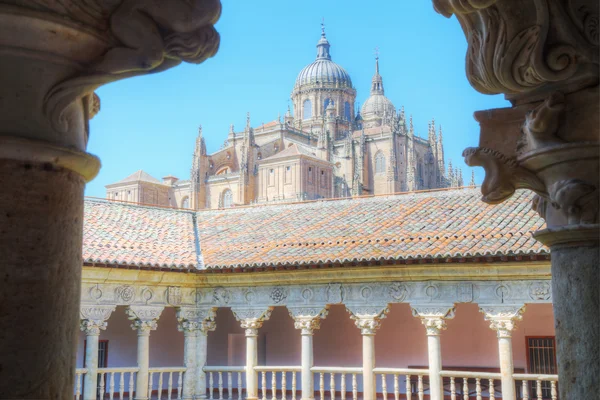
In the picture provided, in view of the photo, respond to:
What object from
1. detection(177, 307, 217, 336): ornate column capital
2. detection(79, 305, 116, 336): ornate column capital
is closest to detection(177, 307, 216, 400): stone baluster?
detection(177, 307, 217, 336): ornate column capital

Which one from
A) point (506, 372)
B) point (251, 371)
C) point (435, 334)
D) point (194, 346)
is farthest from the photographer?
point (194, 346)

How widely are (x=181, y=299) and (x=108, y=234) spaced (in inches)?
79.8

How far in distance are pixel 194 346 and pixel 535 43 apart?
12319 millimetres

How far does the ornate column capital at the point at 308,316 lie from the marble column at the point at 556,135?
1035cm

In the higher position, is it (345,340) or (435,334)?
(435,334)

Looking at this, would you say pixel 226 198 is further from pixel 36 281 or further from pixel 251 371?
pixel 36 281

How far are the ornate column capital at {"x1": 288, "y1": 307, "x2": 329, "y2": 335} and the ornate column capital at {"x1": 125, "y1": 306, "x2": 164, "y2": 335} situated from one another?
2684 millimetres

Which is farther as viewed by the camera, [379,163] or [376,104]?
[376,104]

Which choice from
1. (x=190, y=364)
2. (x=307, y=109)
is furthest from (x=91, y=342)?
(x=307, y=109)

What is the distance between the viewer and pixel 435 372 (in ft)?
40.3

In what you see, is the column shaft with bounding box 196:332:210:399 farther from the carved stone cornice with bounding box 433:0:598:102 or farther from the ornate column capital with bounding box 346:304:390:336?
the carved stone cornice with bounding box 433:0:598:102

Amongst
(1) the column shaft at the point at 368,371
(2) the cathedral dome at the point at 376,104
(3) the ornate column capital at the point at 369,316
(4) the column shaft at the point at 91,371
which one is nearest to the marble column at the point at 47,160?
(3) the ornate column capital at the point at 369,316

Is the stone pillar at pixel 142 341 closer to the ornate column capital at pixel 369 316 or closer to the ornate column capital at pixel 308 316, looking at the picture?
the ornate column capital at pixel 308 316

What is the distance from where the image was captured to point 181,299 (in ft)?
47.4
